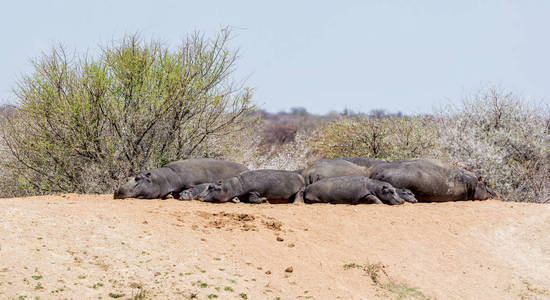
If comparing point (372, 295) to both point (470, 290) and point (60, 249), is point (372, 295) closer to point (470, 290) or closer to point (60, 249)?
point (470, 290)

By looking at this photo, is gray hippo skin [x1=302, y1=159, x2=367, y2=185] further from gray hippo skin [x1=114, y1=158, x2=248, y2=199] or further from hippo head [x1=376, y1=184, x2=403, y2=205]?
gray hippo skin [x1=114, y1=158, x2=248, y2=199]

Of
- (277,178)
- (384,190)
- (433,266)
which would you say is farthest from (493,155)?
(433,266)

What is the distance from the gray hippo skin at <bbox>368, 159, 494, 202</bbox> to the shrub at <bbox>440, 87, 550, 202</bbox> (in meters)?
2.12

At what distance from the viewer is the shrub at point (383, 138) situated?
658 inches

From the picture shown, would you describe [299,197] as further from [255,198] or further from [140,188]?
[140,188]

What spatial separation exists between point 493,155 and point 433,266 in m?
7.22

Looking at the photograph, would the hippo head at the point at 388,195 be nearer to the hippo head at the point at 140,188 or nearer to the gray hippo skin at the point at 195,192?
the gray hippo skin at the point at 195,192

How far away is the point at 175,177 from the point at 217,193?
1.22 m

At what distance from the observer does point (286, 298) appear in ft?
21.1

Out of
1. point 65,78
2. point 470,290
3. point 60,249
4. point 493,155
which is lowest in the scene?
point 470,290

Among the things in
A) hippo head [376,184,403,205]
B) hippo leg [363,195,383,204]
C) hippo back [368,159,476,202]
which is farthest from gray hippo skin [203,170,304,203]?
hippo back [368,159,476,202]

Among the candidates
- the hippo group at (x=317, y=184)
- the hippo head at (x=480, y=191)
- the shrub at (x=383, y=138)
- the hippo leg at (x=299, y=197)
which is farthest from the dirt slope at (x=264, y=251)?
the shrub at (x=383, y=138)

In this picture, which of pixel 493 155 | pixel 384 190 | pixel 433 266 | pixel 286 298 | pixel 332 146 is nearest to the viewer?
pixel 286 298

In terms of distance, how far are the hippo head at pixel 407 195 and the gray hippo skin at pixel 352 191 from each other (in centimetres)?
26
